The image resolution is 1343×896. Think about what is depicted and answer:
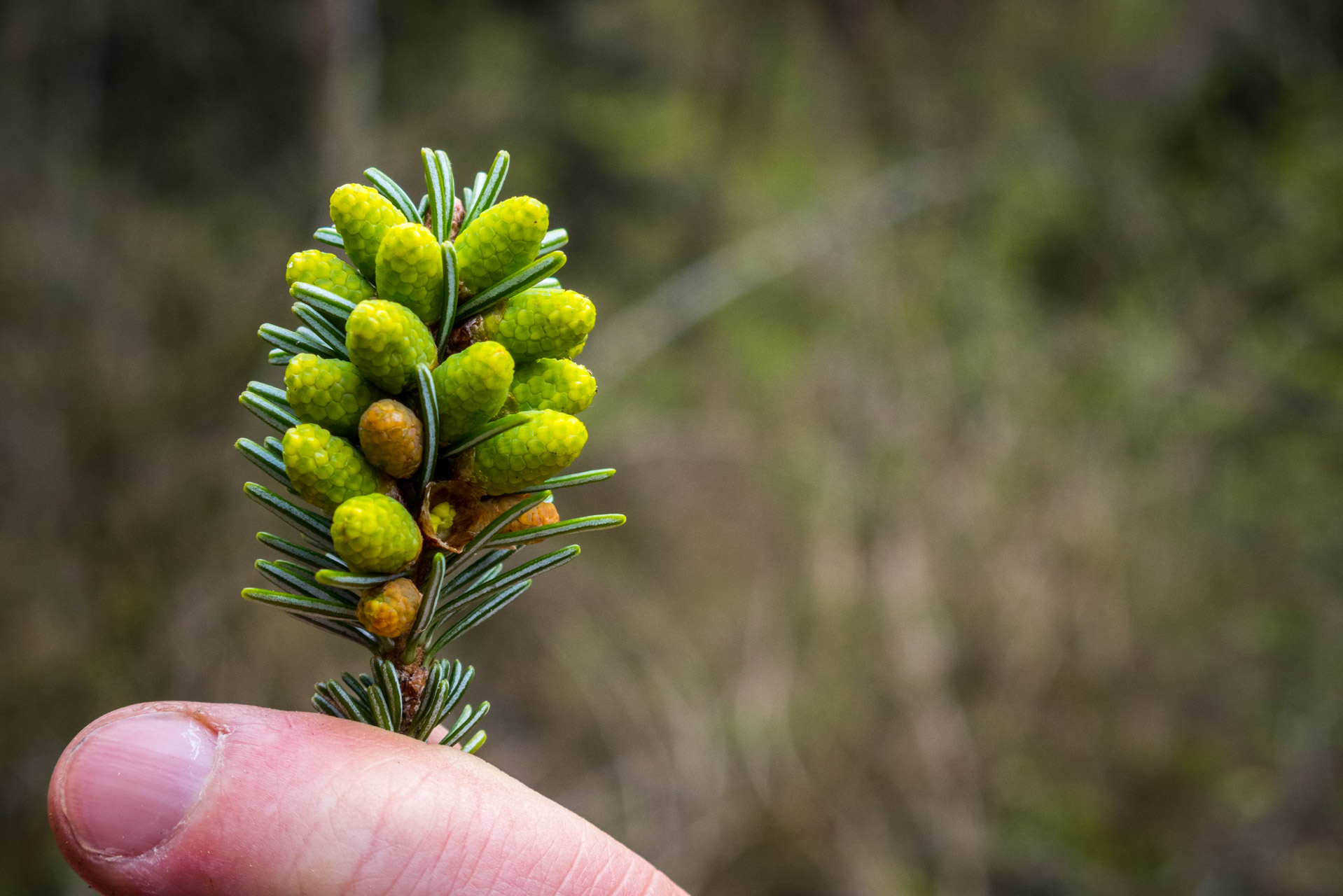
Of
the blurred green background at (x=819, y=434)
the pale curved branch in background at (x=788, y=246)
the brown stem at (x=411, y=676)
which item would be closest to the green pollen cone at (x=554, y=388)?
the brown stem at (x=411, y=676)

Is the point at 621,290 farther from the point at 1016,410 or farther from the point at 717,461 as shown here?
the point at 1016,410

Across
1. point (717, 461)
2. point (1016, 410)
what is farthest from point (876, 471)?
point (717, 461)

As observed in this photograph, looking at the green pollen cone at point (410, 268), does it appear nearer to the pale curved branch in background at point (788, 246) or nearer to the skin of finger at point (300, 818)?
the skin of finger at point (300, 818)

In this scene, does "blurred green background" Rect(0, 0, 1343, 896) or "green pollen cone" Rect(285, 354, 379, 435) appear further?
"blurred green background" Rect(0, 0, 1343, 896)

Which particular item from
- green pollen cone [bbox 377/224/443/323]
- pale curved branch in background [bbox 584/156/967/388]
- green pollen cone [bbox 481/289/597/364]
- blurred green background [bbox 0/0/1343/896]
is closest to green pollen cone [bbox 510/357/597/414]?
green pollen cone [bbox 481/289/597/364]

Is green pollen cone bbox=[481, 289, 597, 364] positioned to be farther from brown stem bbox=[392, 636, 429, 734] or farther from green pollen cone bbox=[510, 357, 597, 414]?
brown stem bbox=[392, 636, 429, 734]
